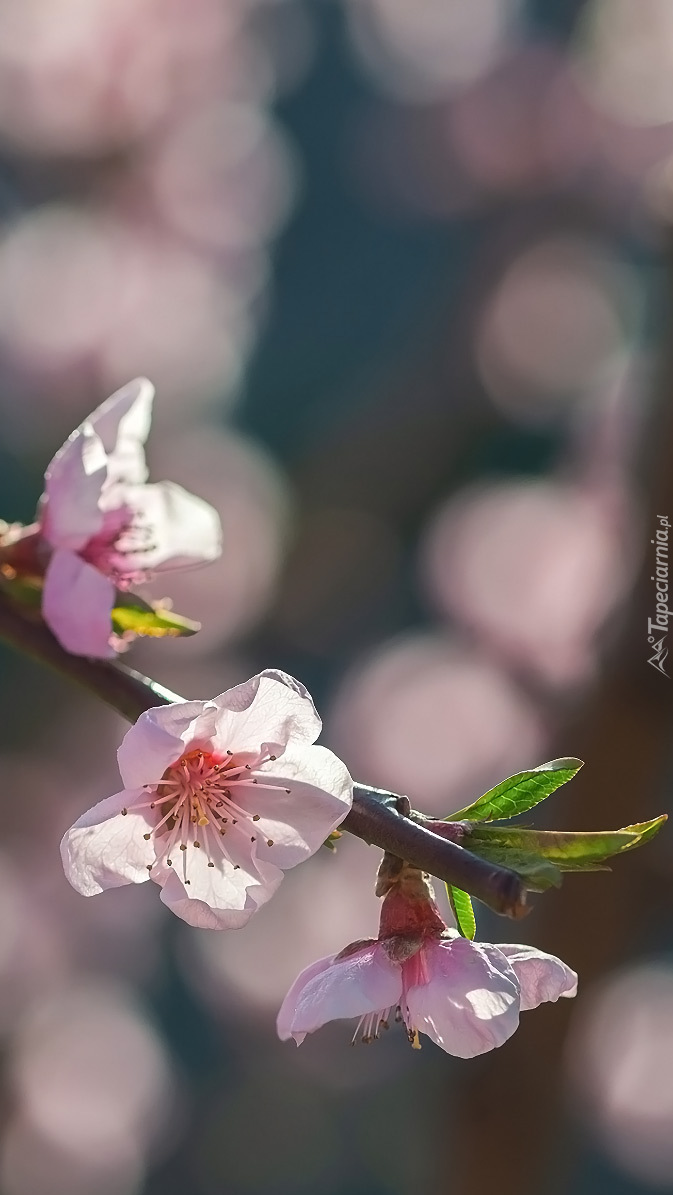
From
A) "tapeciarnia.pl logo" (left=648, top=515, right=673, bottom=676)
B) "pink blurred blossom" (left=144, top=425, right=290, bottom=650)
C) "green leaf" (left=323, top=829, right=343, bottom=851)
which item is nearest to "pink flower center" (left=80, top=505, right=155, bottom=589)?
"green leaf" (left=323, top=829, right=343, bottom=851)

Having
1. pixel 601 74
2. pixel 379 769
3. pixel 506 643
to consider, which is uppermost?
pixel 601 74

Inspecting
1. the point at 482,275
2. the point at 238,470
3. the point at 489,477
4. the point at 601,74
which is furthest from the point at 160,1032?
the point at 601,74

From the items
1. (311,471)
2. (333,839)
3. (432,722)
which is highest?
(333,839)

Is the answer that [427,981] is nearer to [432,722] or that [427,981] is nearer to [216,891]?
[216,891]

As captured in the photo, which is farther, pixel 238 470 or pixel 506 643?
pixel 238 470

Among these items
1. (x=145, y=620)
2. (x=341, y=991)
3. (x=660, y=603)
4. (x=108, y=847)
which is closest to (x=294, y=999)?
(x=341, y=991)

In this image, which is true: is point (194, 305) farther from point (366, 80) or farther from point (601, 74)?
point (366, 80)

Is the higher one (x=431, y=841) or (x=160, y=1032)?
(x=431, y=841)

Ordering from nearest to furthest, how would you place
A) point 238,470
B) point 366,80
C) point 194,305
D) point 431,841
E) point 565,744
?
point 431,841, point 565,744, point 238,470, point 194,305, point 366,80
